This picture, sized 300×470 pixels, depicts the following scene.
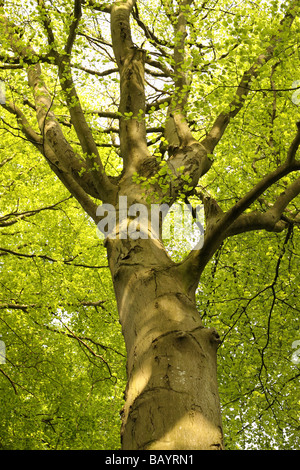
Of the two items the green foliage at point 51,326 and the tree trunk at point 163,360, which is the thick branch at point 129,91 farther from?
the green foliage at point 51,326

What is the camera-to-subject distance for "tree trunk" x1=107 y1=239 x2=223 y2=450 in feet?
8.04

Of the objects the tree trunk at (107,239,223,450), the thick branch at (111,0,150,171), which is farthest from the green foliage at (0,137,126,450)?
the tree trunk at (107,239,223,450)

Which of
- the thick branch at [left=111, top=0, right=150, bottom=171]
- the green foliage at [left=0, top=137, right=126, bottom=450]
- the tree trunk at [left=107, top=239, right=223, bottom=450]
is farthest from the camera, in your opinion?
the green foliage at [left=0, top=137, right=126, bottom=450]

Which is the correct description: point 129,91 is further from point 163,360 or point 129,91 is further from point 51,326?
point 51,326

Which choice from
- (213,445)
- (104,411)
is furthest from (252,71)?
(104,411)

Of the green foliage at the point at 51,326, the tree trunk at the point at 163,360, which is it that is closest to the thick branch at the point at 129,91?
the tree trunk at the point at 163,360

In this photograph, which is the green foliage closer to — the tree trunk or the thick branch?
the thick branch

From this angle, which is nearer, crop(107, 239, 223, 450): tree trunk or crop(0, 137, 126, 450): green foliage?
crop(107, 239, 223, 450): tree trunk

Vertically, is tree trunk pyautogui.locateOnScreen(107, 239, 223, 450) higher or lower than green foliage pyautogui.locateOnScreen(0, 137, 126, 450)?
lower

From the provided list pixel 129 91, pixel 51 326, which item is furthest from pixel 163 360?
pixel 51 326

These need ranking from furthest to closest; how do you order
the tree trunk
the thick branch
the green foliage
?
the green foliage
the thick branch
the tree trunk

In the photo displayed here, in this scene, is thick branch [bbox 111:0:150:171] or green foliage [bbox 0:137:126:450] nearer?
thick branch [bbox 111:0:150:171]

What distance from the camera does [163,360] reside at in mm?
2863

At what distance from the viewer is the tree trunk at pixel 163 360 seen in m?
2.45
